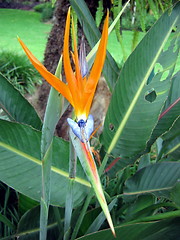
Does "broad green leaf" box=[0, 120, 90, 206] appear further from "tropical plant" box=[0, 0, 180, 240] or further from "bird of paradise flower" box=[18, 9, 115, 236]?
"bird of paradise flower" box=[18, 9, 115, 236]

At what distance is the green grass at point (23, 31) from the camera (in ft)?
16.6

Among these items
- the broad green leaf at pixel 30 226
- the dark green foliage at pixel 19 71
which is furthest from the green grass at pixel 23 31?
the broad green leaf at pixel 30 226

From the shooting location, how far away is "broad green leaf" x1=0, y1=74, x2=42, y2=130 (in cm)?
96

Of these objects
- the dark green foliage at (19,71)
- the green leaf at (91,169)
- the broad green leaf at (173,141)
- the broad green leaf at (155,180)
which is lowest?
the dark green foliage at (19,71)

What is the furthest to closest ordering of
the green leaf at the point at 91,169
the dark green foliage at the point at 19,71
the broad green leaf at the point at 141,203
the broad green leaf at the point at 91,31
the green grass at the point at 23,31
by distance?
the green grass at the point at 23,31 → the dark green foliage at the point at 19,71 → the broad green leaf at the point at 141,203 → the broad green leaf at the point at 91,31 → the green leaf at the point at 91,169

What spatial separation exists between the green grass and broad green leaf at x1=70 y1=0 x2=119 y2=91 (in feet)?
11.3

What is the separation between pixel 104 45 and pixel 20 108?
529 millimetres

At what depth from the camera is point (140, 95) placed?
0.85 m

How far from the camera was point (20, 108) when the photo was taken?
38.9 inches

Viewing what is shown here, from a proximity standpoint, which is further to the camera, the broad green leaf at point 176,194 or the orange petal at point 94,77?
the broad green leaf at point 176,194

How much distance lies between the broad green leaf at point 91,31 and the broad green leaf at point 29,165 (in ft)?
0.82

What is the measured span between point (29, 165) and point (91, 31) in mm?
380

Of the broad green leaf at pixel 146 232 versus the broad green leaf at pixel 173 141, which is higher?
the broad green leaf at pixel 173 141

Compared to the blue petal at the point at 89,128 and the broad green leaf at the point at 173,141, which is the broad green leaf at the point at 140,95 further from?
the blue petal at the point at 89,128
